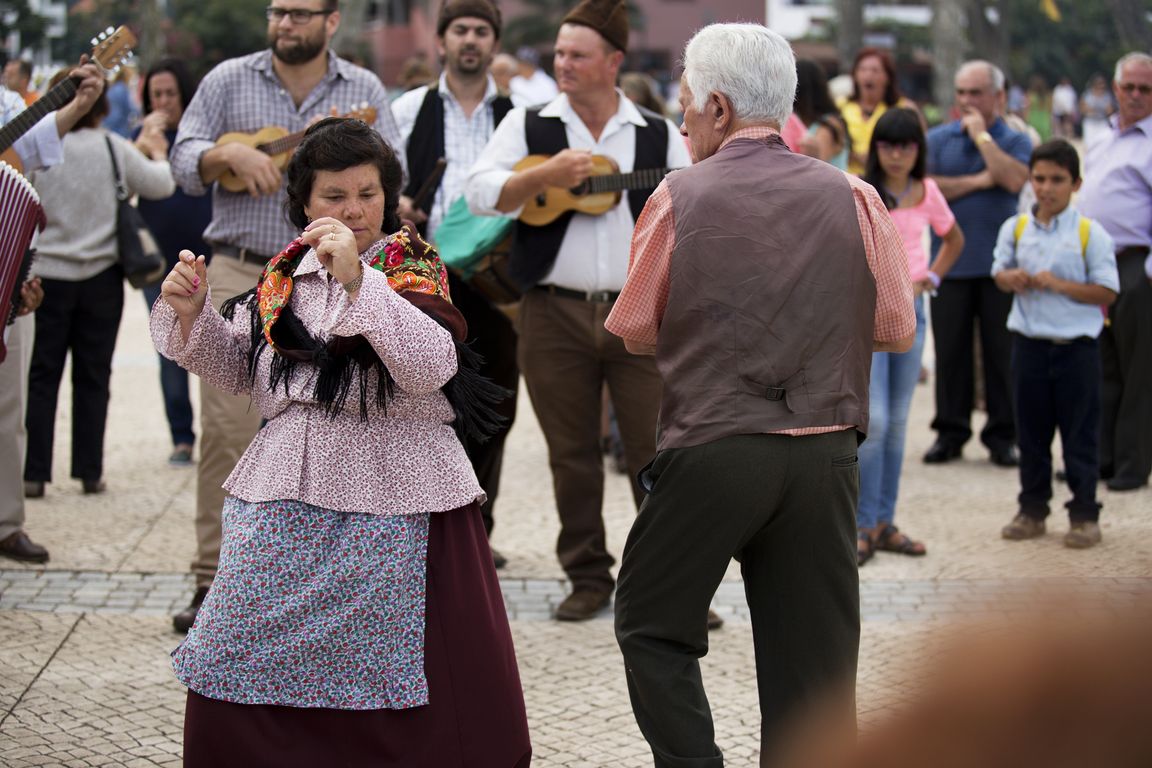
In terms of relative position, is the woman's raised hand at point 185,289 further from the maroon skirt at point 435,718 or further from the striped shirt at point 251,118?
the striped shirt at point 251,118

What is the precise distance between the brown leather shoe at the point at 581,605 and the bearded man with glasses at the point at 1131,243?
3.52 meters

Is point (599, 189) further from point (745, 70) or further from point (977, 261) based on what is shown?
point (977, 261)

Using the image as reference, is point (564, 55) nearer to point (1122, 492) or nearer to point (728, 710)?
point (728, 710)

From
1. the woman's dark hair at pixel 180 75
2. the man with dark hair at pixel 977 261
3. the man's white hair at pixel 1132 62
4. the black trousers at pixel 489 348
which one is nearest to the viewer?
the black trousers at pixel 489 348

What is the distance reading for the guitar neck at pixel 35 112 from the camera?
5.19 m

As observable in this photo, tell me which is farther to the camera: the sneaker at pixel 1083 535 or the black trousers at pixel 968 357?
the black trousers at pixel 968 357

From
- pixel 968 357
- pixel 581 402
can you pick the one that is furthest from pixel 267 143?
pixel 968 357

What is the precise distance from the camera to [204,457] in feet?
18.7

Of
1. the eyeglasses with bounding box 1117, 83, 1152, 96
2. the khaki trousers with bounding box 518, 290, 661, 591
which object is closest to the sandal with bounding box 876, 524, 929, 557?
the khaki trousers with bounding box 518, 290, 661, 591

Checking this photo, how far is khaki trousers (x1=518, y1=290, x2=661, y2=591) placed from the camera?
573 cm

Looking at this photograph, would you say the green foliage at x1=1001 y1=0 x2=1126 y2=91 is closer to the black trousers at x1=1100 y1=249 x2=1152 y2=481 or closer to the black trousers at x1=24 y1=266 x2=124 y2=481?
the black trousers at x1=1100 y1=249 x2=1152 y2=481

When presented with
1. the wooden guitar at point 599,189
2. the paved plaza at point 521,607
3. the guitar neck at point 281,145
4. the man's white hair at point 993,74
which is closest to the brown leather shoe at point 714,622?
the paved plaza at point 521,607

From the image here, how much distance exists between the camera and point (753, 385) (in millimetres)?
3436

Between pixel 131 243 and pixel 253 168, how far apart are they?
2.33 metres
